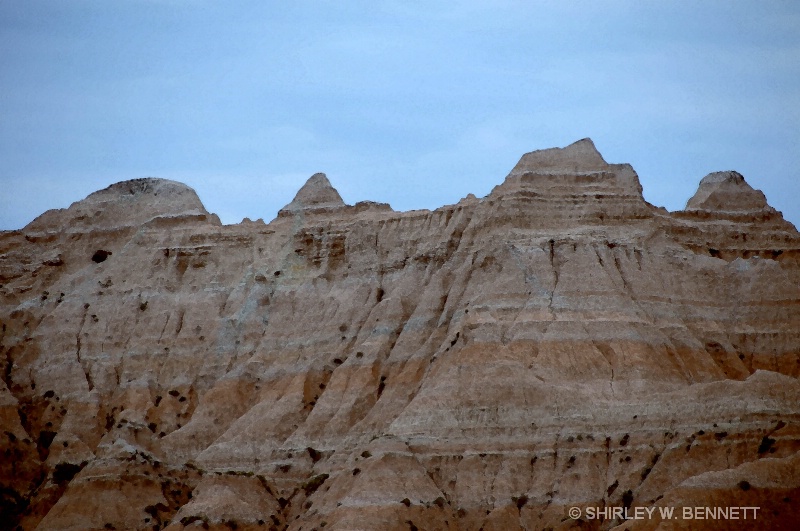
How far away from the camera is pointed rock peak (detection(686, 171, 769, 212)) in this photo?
5241 inches

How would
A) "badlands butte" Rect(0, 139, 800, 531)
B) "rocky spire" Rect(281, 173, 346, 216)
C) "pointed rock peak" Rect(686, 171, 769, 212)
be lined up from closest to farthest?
"badlands butte" Rect(0, 139, 800, 531) → "pointed rock peak" Rect(686, 171, 769, 212) → "rocky spire" Rect(281, 173, 346, 216)

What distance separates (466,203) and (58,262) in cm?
3784

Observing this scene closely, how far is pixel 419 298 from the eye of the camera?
12350 centimetres

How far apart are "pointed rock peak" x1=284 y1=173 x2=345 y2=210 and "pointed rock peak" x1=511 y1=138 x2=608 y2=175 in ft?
58.5

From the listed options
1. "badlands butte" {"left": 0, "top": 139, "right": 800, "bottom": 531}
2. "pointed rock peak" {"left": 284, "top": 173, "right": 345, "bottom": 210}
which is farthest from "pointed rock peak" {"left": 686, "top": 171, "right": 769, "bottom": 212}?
"pointed rock peak" {"left": 284, "top": 173, "right": 345, "bottom": 210}

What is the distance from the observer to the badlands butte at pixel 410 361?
332ft

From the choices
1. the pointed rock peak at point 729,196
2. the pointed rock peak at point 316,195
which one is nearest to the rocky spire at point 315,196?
the pointed rock peak at point 316,195

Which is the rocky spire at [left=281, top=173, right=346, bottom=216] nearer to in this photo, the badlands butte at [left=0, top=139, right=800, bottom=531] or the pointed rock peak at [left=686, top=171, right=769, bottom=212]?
the badlands butte at [left=0, top=139, right=800, bottom=531]

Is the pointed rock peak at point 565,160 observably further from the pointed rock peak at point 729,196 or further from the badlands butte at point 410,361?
the pointed rock peak at point 729,196

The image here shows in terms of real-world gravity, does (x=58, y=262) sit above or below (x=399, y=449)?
above

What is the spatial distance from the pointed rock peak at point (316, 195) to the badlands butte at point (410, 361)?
0.22 m

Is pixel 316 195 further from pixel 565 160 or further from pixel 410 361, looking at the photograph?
pixel 410 361

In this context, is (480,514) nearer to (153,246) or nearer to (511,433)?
(511,433)

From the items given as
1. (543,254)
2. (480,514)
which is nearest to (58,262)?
(543,254)
